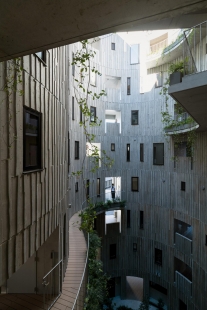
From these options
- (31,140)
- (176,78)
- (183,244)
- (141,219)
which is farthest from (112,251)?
(31,140)

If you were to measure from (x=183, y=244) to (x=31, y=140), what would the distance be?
12914 millimetres

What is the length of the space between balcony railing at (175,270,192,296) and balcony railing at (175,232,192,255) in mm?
1636

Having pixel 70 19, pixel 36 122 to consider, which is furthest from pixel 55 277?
pixel 70 19

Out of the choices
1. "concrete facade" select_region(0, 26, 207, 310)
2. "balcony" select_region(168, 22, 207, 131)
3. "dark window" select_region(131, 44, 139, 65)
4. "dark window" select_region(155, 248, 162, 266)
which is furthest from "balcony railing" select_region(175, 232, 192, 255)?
"dark window" select_region(131, 44, 139, 65)

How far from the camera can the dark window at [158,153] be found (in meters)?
17.1

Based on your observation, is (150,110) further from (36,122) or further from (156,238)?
(36,122)

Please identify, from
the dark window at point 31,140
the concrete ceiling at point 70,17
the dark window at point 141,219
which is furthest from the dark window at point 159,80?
the concrete ceiling at point 70,17

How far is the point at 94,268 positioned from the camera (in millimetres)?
9453

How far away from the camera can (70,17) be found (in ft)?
6.33

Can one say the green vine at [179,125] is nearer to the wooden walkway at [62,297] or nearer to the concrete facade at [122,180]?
the concrete facade at [122,180]

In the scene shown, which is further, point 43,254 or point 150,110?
point 150,110

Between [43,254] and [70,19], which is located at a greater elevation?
[70,19]

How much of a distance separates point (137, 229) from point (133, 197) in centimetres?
252

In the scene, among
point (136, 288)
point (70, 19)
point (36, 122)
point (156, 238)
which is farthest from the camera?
point (136, 288)
